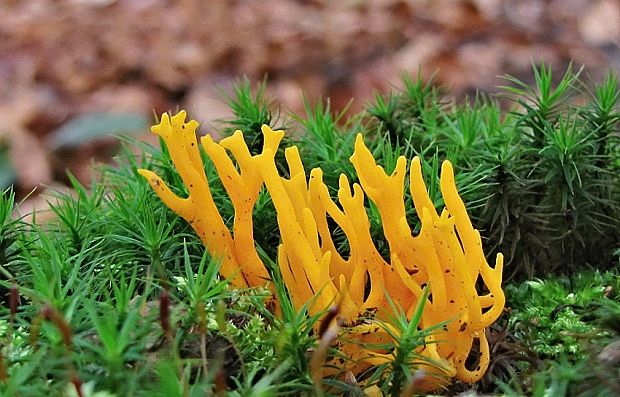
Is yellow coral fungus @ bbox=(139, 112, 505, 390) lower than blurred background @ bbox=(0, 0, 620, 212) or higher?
lower

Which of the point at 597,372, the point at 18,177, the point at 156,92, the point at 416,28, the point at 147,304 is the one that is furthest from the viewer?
the point at 416,28

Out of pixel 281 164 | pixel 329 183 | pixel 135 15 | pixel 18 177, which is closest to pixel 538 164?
pixel 329 183

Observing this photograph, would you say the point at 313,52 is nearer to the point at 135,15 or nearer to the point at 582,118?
the point at 135,15

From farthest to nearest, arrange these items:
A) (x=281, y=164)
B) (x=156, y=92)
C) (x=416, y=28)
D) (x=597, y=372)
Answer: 1. (x=416, y=28)
2. (x=156, y=92)
3. (x=281, y=164)
4. (x=597, y=372)

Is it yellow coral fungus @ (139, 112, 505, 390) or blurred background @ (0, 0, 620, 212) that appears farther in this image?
blurred background @ (0, 0, 620, 212)

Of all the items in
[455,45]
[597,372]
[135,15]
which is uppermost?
[135,15]
